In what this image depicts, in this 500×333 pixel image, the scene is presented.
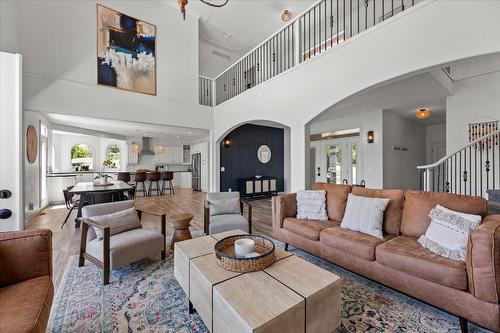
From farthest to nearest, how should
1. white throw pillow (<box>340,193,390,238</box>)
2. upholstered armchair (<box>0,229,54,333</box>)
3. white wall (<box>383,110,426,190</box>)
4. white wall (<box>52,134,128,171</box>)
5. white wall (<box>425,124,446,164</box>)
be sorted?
white wall (<box>52,134,128,171</box>) → white wall (<box>425,124,446,164</box>) → white wall (<box>383,110,426,190</box>) → white throw pillow (<box>340,193,390,238</box>) → upholstered armchair (<box>0,229,54,333</box>)

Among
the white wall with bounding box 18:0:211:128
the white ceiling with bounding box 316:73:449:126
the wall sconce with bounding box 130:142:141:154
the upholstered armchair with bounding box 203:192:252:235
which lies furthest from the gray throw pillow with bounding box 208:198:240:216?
the wall sconce with bounding box 130:142:141:154

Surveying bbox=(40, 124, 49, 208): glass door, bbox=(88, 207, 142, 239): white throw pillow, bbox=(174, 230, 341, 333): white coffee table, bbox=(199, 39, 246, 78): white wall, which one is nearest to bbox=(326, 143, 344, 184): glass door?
bbox=(199, 39, 246, 78): white wall

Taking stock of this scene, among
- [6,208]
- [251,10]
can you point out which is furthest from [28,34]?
[251,10]

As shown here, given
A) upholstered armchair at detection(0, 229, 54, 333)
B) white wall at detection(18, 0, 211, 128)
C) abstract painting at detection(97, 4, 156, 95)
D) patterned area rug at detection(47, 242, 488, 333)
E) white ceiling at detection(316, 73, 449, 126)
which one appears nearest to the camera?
upholstered armchair at detection(0, 229, 54, 333)

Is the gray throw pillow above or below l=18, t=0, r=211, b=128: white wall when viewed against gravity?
below

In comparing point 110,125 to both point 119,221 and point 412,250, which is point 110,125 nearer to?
point 119,221

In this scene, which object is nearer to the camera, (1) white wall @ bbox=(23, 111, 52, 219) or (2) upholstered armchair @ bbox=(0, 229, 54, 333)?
(2) upholstered armchair @ bbox=(0, 229, 54, 333)

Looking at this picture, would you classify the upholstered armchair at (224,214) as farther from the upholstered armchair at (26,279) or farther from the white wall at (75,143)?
the white wall at (75,143)

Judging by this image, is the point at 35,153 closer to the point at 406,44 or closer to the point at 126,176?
the point at 126,176

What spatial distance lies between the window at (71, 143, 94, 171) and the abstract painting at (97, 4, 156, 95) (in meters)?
5.97

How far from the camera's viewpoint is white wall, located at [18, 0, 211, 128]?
4.71 m

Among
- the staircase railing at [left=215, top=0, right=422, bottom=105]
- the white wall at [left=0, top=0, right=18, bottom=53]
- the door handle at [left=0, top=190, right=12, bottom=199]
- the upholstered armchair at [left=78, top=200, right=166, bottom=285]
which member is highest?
the staircase railing at [left=215, top=0, right=422, bottom=105]

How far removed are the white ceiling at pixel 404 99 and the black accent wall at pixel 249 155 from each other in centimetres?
281

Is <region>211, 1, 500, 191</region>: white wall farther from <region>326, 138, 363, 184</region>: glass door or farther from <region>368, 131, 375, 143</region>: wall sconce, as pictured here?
<region>326, 138, 363, 184</region>: glass door
